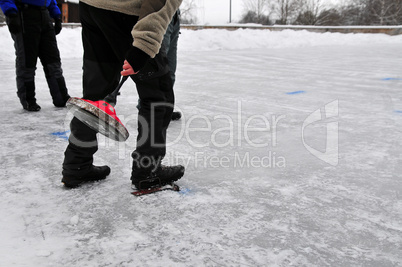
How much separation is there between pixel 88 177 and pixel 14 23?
2090mm

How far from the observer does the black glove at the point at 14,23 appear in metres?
3.15

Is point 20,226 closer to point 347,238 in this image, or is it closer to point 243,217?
point 243,217

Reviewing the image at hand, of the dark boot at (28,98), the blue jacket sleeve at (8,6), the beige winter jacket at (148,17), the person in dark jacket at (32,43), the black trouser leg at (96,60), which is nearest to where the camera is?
the beige winter jacket at (148,17)

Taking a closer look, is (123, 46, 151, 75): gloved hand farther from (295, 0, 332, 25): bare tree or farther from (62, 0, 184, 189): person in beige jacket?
(295, 0, 332, 25): bare tree

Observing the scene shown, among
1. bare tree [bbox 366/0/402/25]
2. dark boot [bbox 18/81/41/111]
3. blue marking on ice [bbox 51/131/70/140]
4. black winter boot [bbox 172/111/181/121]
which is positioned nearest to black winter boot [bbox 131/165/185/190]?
blue marking on ice [bbox 51/131/70/140]

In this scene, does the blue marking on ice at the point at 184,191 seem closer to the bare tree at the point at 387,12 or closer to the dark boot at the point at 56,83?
the dark boot at the point at 56,83

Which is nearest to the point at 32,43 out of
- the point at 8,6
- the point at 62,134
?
the point at 8,6

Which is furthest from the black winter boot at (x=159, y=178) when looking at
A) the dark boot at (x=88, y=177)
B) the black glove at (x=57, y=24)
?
the black glove at (x=57, y=24)

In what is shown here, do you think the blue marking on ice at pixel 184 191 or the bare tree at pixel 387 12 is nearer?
the blue marking on ice at pixel 184 191

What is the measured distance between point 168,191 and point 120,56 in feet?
2.25

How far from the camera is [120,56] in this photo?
5.42 feet

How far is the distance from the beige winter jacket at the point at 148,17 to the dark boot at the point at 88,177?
73 centimetres

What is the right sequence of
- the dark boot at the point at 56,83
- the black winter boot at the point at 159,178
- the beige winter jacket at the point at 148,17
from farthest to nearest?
1. the dark boot at the point at 56,83
2. the black winter boot at the point at 159,178
3. the beige winter jacket at the point at 148,17

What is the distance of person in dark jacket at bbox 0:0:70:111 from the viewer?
323cm
